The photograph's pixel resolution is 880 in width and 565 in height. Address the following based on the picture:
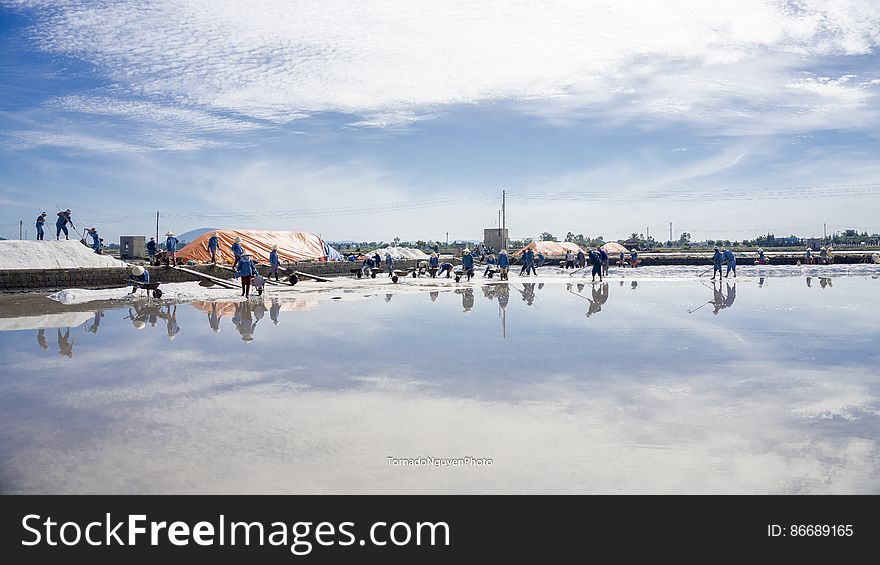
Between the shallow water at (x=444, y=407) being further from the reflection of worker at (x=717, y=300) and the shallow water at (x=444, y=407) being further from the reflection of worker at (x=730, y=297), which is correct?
the reflection of worker at (x=730, y=297)

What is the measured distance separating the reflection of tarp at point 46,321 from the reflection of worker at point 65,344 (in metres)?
1.16

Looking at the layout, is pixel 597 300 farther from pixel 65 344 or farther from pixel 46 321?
pixel 46 321

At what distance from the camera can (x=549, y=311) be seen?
54.2 ft

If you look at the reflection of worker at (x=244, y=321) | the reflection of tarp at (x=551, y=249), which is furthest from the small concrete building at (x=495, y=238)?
the reflection of worker at (x=244, y=321)

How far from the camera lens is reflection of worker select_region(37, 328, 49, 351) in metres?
11.0

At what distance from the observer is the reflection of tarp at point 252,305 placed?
17.2m

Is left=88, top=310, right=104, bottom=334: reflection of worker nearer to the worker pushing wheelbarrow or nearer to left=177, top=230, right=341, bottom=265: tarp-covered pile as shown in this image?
the worker pushing wheelbarrow

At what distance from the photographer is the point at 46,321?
14.8 metres

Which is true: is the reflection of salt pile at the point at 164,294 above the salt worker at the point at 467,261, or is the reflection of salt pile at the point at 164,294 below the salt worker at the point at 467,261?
below

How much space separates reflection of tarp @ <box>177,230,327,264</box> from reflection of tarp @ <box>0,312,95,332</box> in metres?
22.1

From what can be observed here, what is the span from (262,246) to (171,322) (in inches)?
1107
